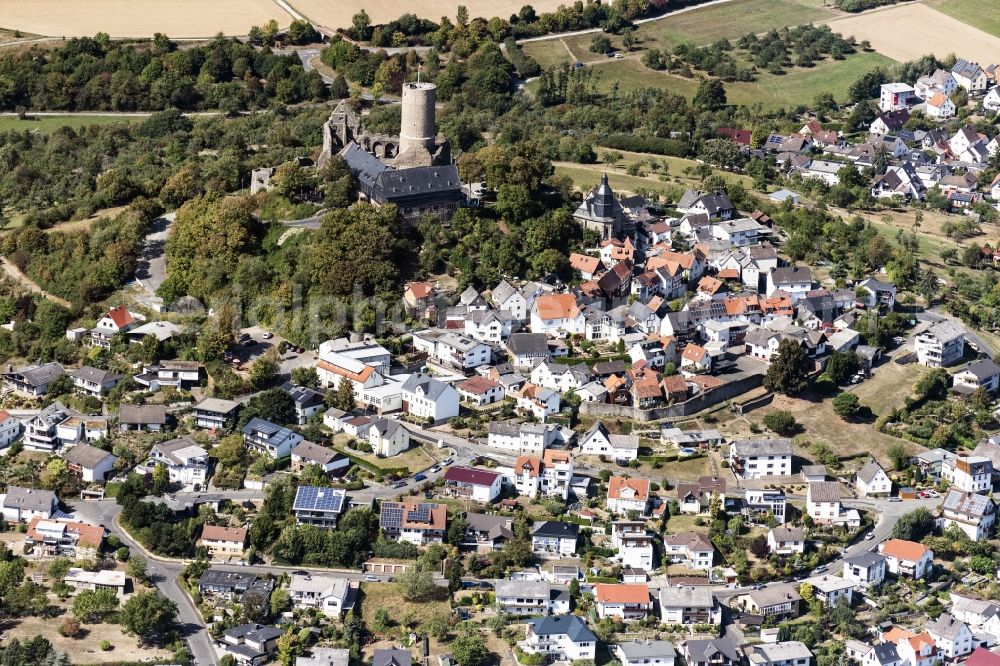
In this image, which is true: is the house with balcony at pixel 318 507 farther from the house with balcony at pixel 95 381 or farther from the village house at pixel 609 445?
the house with balcony at pixel 95 381

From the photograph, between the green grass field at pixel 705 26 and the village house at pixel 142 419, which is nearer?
the village house at pixel 142 419

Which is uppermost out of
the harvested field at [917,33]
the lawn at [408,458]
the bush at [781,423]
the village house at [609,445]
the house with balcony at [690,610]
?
the harvested field at [917,33]

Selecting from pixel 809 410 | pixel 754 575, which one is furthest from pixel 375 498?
pixel 809 410

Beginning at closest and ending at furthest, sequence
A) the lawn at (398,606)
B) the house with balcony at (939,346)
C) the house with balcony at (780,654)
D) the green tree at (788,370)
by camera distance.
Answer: the house with balcony at (780,654) < the lawn at (398,606) < the green tree at (788,370) < the house with balcony at (939,346)

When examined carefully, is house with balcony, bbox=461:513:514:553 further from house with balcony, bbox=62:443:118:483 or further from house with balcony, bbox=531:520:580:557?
house with balcony, bbox=62:443:118:483

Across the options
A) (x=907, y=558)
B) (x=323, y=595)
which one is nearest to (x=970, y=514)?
(x=907, y=558)

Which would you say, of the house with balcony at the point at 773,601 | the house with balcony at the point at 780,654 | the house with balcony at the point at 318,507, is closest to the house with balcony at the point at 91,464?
the house with balcony at the point at 318,507

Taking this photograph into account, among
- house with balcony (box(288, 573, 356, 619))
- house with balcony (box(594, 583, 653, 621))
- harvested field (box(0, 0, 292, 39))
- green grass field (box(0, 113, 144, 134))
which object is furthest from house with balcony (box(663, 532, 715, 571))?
harvested field (box(0, 0, 292, 39))
